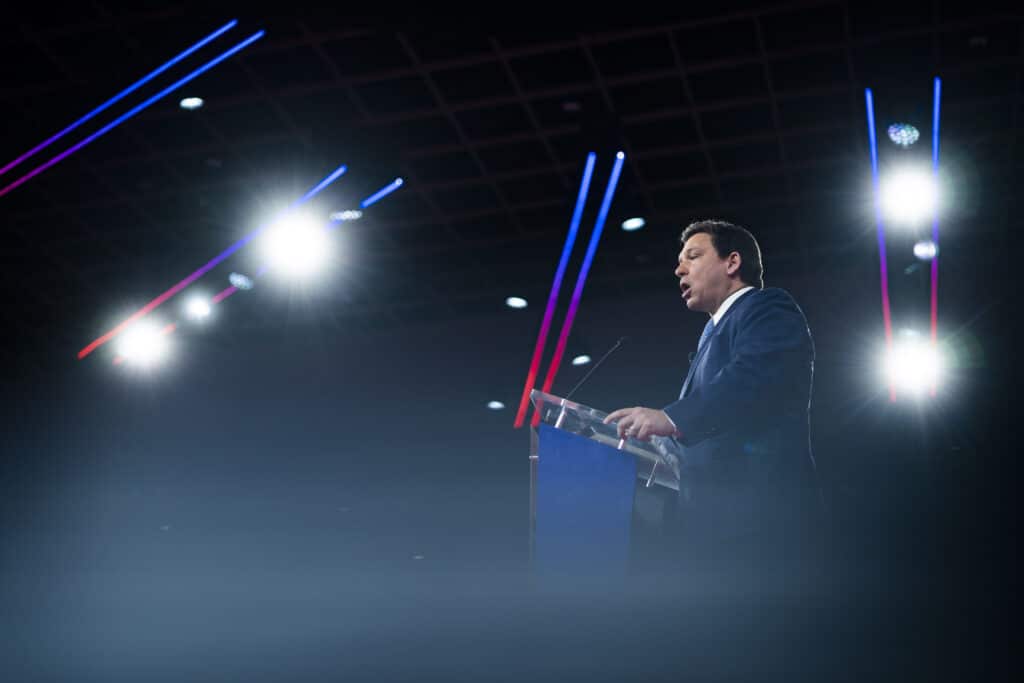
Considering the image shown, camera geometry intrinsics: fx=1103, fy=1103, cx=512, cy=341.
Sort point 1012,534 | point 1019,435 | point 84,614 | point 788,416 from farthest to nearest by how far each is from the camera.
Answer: point 1019,435
point 84,614
point 1012,534
point 788,416

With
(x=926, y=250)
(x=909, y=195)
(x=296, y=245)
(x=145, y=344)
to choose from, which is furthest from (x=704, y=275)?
(x=145, y=344)

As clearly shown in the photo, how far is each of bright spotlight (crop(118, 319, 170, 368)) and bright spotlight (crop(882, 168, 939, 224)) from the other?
234 inches

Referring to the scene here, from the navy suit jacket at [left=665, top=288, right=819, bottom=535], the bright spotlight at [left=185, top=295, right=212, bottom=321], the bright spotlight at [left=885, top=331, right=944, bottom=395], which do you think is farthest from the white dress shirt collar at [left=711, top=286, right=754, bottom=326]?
the bright spotlight at [left=185, top=295, right=212, bottom=321]

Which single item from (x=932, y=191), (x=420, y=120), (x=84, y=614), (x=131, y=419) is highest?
(x=420, y=120)

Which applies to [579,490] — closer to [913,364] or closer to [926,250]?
[913,364]

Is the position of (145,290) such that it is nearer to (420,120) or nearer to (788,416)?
(420,120)

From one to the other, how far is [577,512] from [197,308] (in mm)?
8118

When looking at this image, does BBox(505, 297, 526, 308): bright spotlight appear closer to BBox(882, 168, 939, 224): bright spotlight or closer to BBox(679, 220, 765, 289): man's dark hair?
BBox(882, 168, 939, 224): bright spotlight

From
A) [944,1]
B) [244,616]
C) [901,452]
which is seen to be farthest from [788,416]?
[944,1]

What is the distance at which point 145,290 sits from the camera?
9219 mm

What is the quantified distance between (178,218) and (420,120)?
92.0 inches

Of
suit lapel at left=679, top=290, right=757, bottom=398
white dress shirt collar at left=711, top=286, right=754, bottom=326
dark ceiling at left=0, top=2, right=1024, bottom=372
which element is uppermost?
dark ceiling at left=0, top=2, right=1024, bottom=372

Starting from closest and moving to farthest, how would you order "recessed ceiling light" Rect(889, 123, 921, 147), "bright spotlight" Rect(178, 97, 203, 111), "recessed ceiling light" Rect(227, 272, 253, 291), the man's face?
the man's face
"recessed ceiling light" Rect(889, 123, 921, 147)
"bright spotlight" Rect(178, 97, 203, 111)
"recessed ceiling light" Rect(227, 272, 253, 291)

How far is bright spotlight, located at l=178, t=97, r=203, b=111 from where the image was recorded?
24.0 feet
